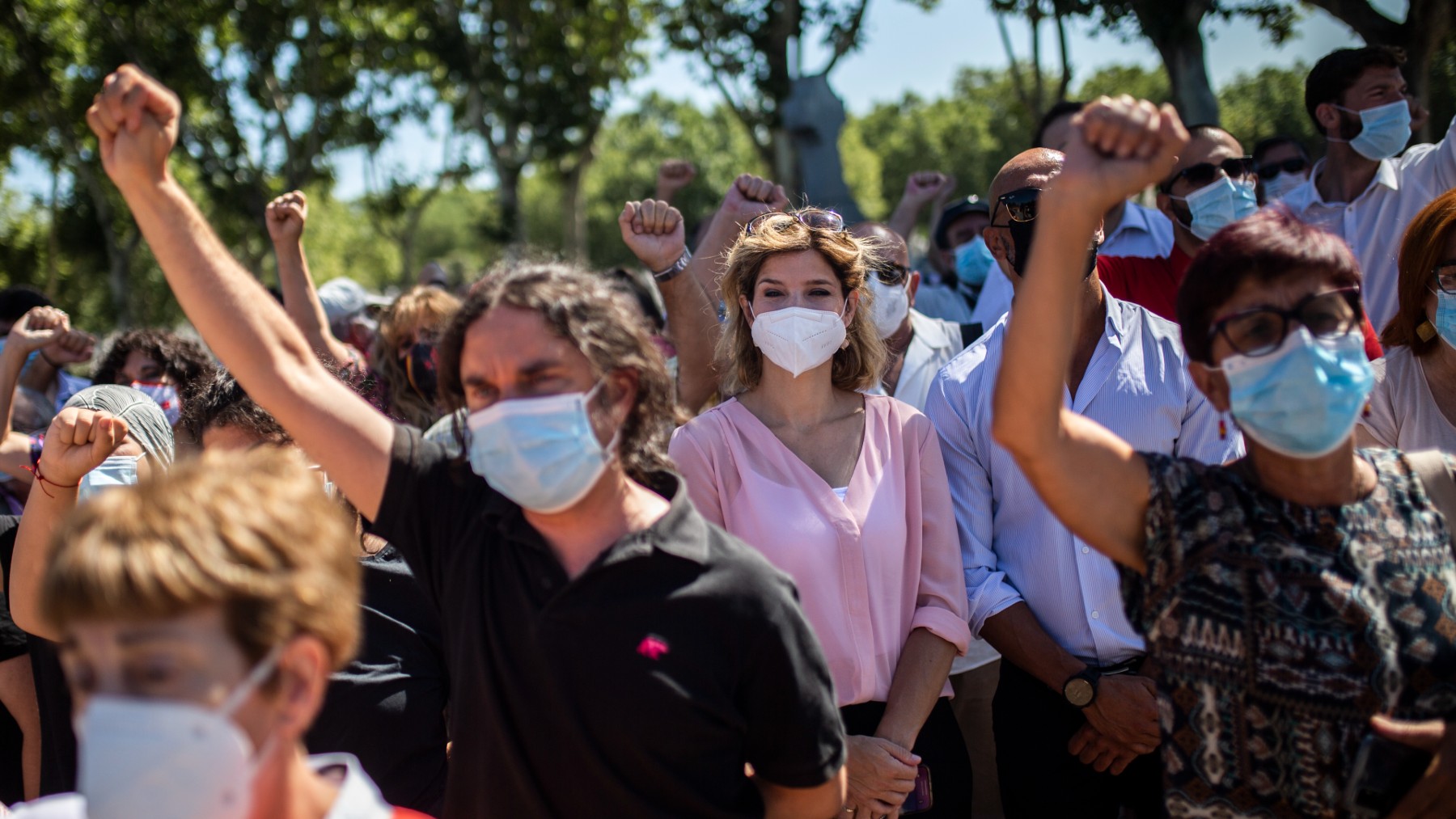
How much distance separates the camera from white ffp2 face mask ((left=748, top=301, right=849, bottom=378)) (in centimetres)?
321

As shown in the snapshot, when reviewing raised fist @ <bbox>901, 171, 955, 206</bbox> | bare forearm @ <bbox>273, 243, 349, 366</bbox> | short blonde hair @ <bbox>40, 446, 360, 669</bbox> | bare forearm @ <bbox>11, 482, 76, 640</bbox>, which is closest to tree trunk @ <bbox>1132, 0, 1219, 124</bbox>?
raised fist @ <bbox>901, 171, 955, 206</bbox>

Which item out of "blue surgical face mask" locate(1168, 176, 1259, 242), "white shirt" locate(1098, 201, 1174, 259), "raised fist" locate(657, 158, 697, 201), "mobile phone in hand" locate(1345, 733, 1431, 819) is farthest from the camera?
"white shirt" locate(1098, 201, 1174, 259)

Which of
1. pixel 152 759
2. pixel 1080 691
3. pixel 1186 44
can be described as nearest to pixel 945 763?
pixel 1080 691

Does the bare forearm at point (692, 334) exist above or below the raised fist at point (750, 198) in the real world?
below

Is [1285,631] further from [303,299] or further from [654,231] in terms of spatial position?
[303,299]

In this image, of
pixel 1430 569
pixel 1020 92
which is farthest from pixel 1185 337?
pixel 1020 92

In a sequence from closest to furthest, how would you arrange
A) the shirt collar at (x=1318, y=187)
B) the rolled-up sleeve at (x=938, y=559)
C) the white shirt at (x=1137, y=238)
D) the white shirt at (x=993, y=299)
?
the rolled-up sleeve at (x=938, y=559), the shirt collar at (x=1318, y=187), the white shirt at (x=993, y=299), the white shirt at (x=1137, y=238)

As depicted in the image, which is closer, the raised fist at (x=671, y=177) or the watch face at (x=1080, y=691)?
the watch face at (x=1080, y=691)

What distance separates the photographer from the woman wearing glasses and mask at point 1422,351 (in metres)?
2.93

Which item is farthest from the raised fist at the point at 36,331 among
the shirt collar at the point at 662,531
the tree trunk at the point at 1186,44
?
the tree trunk at the point at 1186,44

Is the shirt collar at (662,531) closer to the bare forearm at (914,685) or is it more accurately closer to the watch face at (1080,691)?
the bare forearm at (914,685)

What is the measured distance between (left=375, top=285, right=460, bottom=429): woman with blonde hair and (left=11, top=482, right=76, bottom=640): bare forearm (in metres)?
1.73

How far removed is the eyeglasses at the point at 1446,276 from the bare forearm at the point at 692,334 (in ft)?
7.76

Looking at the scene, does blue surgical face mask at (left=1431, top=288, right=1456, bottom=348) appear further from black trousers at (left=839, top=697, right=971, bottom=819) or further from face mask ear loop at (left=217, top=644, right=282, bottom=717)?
face mask ear loop at (left=217, top=644, right=282, bottom=717)
